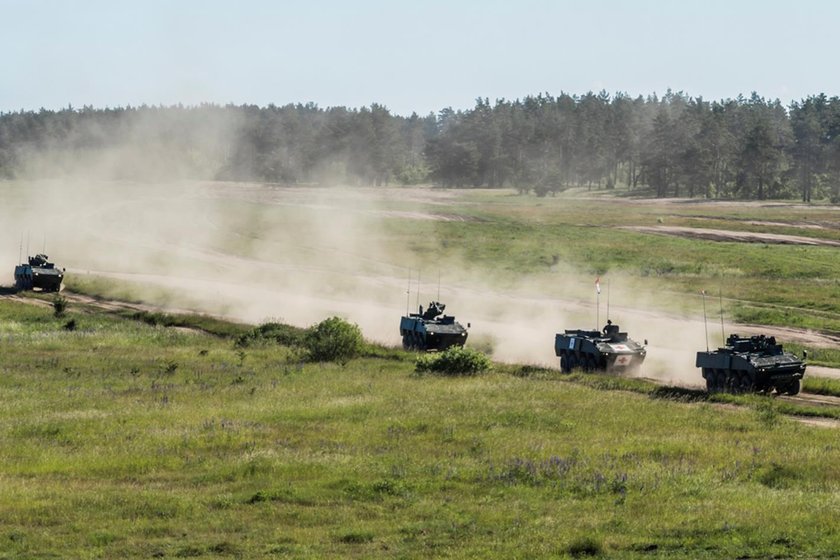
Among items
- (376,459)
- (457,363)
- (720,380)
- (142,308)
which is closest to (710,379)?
(720,380)

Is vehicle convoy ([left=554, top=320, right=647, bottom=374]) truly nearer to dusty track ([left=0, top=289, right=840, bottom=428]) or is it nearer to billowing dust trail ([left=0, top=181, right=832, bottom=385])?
dusty track ([left=0, top=289, right=840, bottom=428])

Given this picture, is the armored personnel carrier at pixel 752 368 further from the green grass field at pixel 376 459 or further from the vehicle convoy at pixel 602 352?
the vehicle convoy at pixel 602 352

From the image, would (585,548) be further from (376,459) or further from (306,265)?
(306,265)

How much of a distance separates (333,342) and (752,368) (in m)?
18.8

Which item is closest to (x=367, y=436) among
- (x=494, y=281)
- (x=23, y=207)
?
(x=494, y=281)

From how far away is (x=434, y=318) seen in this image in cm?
5928

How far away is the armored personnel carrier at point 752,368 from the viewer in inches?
1746

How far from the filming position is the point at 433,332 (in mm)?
57594

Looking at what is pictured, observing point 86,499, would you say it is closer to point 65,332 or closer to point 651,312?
point 65,332

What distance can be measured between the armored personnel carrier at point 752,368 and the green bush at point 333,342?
1599 cm

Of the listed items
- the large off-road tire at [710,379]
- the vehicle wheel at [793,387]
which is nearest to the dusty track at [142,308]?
the vehicle wheel at [793,387]

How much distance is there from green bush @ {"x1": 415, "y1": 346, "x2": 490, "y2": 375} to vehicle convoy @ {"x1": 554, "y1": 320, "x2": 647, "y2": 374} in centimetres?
398

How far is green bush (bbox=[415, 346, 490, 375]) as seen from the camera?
163 feet

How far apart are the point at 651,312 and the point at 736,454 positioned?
42.4 metres
